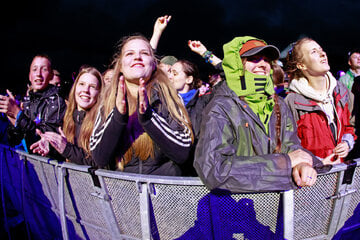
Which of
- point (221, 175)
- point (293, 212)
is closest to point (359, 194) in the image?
point (293, 212)

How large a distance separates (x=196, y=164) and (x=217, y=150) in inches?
6.5

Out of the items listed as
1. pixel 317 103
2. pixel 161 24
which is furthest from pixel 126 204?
pixel 161 24

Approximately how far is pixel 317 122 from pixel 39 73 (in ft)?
11.7

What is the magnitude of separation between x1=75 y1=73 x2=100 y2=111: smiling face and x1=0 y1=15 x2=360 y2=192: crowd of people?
12mm

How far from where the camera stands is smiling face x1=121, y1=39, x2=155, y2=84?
173 centimetres

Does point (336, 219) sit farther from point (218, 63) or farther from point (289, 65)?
point (218, 63)

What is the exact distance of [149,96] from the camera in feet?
6.15

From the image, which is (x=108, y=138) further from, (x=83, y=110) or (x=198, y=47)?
(x=198, y=47)

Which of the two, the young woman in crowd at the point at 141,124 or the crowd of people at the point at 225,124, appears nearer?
the crowd of people at the point at 225,124

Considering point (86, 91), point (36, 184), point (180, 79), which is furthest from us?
point (180, 79)

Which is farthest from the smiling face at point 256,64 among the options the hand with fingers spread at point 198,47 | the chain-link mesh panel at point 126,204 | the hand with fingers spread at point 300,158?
the chain-link mesh panel at point 126,204

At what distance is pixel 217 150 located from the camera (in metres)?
1.34

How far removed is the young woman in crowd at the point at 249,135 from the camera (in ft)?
3.98

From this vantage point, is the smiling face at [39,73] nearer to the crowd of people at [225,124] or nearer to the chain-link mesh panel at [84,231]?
the crowd of people at [225,124]
